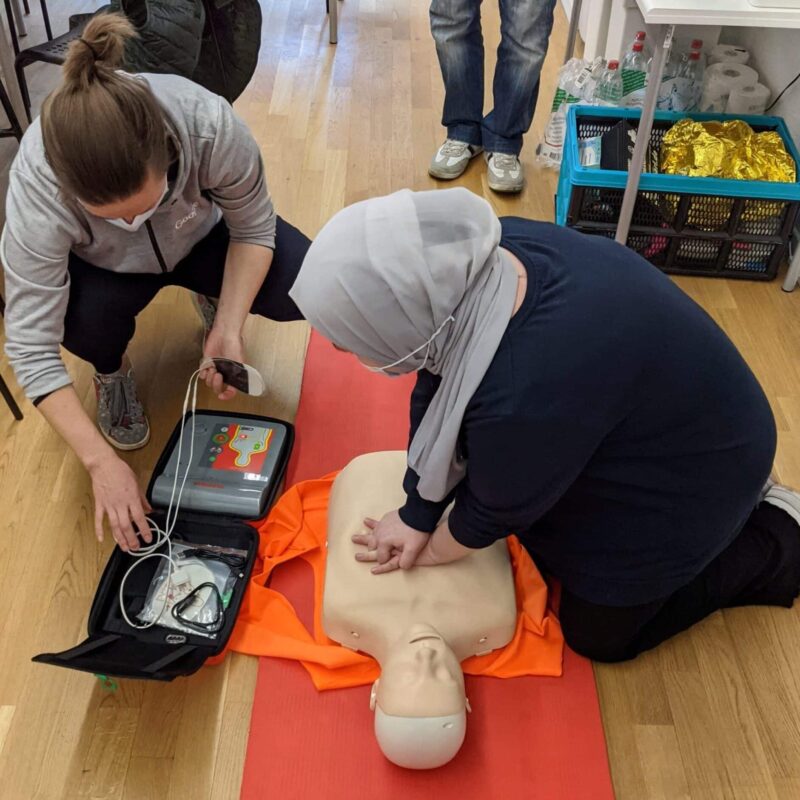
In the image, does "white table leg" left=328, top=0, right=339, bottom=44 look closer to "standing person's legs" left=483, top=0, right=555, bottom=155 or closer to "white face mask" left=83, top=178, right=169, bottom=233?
"standing person's legs" left=483, top=0, right=555, bottom=155

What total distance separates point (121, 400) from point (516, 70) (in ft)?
4.61

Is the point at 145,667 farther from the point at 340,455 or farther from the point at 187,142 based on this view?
the point at 187,142

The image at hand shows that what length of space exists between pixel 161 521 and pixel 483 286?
871 mm

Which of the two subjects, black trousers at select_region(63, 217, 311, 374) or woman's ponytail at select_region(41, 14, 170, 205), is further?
black trousers at select_region(63, 217, 311, 374)

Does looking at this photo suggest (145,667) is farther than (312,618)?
No

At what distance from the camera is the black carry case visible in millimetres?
1204

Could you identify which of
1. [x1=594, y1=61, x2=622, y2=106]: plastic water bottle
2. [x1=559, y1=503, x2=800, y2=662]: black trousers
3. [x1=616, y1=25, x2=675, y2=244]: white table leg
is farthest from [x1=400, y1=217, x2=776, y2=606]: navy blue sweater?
[x1=594, y1=61, x2=622, y2=106]: plastic water bottle

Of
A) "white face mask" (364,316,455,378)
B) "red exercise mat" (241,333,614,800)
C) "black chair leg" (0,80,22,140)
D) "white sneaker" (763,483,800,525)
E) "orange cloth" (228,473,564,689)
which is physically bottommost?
"red exercise mat" (241,333,614,800)

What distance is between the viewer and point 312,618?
1.41 meters

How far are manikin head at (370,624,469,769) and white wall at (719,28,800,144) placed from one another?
1.72m

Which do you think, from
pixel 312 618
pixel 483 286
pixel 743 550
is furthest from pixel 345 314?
pixel 743 550

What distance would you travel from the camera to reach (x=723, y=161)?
2002mm

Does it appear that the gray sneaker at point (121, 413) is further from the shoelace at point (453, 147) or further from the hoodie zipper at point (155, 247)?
the shoelace at point (453, 147)

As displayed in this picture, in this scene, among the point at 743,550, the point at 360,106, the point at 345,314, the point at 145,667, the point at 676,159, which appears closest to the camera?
the point at 345,314
